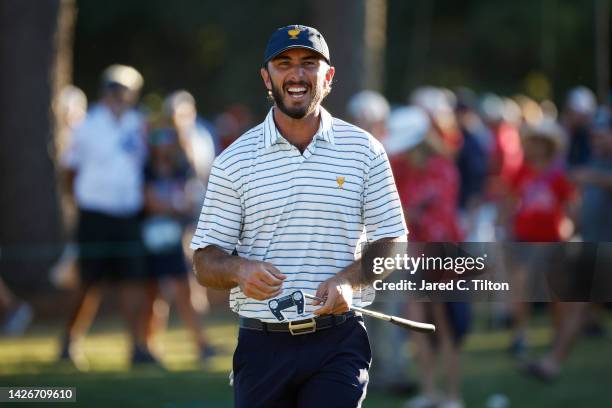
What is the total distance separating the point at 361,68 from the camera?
11.7 meters

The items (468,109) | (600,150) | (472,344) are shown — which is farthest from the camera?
(468,109)

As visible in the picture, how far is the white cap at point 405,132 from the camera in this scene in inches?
418

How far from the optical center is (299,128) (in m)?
5.93

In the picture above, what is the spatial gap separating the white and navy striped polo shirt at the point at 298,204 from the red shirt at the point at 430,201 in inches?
176

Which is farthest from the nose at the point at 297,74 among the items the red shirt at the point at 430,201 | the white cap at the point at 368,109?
the white cap at the point at 368,109

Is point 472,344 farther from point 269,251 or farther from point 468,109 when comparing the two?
point 269,251

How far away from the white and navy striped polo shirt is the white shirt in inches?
253

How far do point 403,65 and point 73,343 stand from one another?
2209 centimetres

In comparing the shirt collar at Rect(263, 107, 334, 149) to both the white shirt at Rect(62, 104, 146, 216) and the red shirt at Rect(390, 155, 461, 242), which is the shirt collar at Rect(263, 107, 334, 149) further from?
the white shirt at Rect(62, 104, 146, 216)

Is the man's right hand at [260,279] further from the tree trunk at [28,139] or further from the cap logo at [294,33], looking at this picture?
the tree trunk at [28,139]

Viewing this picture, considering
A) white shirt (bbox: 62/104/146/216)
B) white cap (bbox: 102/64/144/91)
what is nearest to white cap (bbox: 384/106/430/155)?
white shirt (bbox: 62/104/146/216)

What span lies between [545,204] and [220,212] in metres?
6.96

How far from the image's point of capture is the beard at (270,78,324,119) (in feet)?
19.1

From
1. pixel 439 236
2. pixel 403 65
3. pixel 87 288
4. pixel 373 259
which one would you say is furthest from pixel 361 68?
pixel 403 65
